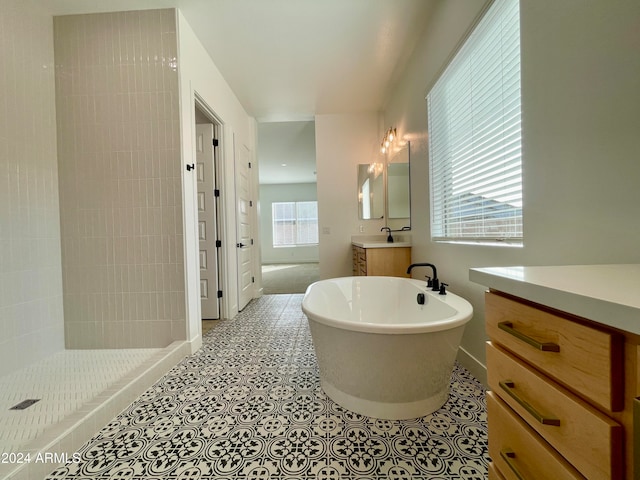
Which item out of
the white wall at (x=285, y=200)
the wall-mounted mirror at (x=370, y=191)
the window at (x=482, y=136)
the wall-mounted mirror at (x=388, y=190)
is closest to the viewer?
the window at (x=482, y=136)

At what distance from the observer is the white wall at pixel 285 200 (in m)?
9.08

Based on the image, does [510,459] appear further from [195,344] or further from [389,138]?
[389,138]

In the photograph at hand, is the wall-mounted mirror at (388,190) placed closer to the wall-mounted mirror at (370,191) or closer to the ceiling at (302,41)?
the wall-mounted mirror at (370,191)

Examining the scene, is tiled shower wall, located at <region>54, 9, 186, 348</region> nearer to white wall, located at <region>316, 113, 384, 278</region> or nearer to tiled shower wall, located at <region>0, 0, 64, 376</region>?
tiled shower wall, located at <region>0, 0, 64, 376</region>

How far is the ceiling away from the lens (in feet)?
6.61

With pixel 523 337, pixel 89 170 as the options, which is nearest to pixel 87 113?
pixel 89 170

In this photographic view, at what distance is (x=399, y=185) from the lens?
3.14 meters

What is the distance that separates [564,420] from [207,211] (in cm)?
316

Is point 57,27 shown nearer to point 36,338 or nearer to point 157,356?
point 36,338

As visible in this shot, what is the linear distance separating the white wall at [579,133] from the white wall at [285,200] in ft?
25.6

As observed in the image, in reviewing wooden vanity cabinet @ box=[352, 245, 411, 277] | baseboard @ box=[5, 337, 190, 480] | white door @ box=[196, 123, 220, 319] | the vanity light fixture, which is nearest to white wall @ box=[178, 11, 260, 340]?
white door @ box=[196, 123, 220, 319]

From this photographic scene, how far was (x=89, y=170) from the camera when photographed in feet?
6.84

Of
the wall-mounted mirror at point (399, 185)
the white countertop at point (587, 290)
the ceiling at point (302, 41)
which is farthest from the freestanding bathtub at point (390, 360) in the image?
the ceiling at point (302, 41)

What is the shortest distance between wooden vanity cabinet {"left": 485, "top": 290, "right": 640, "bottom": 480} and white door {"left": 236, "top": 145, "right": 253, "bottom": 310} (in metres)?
3.07
